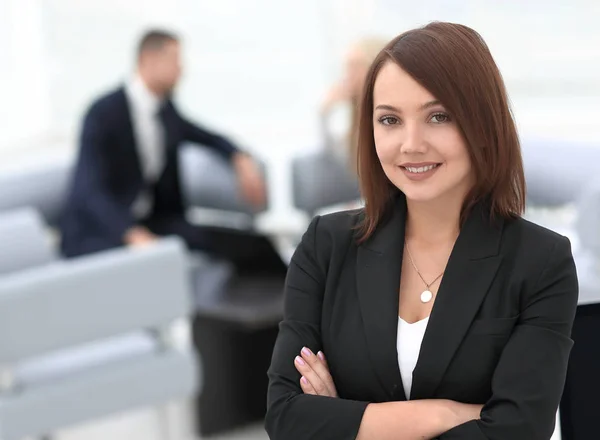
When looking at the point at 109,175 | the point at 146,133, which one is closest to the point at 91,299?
the point at 109,175

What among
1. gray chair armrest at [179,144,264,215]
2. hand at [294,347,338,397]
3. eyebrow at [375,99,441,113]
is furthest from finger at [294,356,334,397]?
gray chair armrest at [179,144,264,215]

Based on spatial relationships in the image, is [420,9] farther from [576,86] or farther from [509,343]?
[509,343]

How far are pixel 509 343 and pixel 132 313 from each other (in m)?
2.13

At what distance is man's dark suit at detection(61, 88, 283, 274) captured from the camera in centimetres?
462

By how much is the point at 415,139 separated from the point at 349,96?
331 cm

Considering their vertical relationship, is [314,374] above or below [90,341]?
above

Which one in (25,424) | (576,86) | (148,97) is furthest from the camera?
(576,86)

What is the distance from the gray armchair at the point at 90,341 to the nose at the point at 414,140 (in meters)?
2.05

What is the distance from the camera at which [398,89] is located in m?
1.52

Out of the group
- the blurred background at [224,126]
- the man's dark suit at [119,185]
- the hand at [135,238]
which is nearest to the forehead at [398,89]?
the blurred background at [224,126]

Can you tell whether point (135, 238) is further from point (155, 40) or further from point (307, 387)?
point (307, 387)

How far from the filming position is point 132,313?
3.49m

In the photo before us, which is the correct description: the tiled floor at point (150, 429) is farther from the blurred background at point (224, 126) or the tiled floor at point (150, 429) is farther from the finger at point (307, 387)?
the finger at point (307, 387)

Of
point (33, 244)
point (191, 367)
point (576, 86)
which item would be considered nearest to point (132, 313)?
point (191, 367)
